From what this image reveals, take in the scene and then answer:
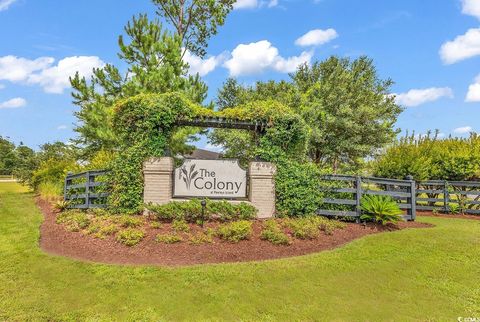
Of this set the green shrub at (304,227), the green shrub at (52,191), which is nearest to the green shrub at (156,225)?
the green shrub at (304,227)

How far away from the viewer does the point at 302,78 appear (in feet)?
74.2

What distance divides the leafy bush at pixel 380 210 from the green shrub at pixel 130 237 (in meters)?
5.83

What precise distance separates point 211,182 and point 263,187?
1.46m

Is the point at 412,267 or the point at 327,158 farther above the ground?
the point at 327,158

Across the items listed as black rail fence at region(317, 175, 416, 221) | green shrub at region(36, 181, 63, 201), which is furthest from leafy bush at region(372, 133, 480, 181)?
green shrub at region(36, 181, 63, 201)

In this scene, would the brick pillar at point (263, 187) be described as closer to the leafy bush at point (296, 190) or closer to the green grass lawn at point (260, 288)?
the leafy bush at point (296, 190)

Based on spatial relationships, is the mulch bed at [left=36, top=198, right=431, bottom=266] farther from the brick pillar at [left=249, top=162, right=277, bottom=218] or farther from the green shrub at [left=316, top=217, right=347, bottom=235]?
the brick pillar at [left=249, top=162, right=277, bottom=218]

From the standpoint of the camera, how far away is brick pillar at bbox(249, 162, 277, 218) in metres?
8.37

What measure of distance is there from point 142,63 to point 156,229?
470 inches

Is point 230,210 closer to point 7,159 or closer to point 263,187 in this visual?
point 263,187

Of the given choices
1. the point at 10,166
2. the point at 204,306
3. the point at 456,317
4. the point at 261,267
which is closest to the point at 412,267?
the point at 456,317

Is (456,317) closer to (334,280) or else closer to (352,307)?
(352,307)

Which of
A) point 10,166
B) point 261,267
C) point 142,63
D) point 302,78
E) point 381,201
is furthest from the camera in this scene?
point 10,166

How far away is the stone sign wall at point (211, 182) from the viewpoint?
27.2 feet
